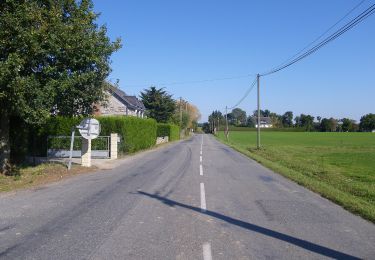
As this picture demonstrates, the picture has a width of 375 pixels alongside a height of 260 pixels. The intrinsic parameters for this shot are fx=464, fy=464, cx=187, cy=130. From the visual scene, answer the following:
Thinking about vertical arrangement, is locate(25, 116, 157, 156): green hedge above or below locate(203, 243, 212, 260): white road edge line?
above

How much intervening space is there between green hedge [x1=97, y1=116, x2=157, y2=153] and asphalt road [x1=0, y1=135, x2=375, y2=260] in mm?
16094

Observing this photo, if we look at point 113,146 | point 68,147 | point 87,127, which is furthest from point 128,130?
point 87,127

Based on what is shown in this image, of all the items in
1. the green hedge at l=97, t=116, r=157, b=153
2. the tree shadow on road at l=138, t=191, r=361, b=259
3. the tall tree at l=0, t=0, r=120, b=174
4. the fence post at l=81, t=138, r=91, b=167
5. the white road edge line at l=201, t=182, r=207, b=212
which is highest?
the tall tree at l=0, t=0, r=120, b=174

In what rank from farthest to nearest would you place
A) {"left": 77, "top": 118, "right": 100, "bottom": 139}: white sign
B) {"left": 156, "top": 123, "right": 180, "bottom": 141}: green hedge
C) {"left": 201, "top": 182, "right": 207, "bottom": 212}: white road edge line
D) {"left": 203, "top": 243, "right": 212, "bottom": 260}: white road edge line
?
{"left": 156, "top": 123, "right": 180, "bottom": 141}: green hedge → {"left": 77, "top": 118, "right": 100, "bottom": 139}: white sign → {"left": 201, "top": 182, "right": 207, "bottom": 212}: white road edge line → {"left": 203, "top": 243, "right": 212, "bottom": 260}: white road edge line

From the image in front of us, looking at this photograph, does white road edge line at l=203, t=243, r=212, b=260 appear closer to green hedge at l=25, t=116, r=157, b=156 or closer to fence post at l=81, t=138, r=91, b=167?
fence post at l=81, t=138, r=91, b=167

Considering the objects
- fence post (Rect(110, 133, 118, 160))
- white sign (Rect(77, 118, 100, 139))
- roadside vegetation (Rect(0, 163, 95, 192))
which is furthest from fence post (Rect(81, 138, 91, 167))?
fence post (Rect(110, 133, 118, 160))

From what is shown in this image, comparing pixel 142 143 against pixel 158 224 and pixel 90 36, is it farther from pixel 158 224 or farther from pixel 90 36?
pixel 158 224

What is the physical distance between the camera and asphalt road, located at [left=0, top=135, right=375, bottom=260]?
259 inches

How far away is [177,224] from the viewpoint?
27.6ft

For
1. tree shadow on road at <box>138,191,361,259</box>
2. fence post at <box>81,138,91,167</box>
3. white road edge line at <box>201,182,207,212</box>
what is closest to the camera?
tree shadow on road at <box>138,191,361,259</box>

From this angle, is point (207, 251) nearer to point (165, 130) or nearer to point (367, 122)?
point (165, 130)

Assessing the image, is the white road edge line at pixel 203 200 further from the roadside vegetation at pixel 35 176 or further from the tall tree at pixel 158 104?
the tall tree at pixel 158 104

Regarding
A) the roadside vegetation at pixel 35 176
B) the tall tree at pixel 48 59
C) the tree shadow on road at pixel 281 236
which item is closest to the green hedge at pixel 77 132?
the roadside vegetation at pixel 35 176

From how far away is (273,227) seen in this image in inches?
327
